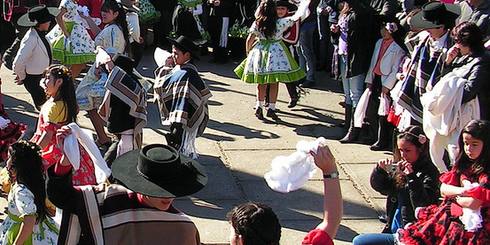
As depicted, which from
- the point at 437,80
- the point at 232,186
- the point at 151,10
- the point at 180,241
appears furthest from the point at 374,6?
the point at 180,241

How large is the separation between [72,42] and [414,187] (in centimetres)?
589

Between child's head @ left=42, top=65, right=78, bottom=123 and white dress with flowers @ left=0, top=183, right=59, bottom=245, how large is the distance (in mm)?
1689

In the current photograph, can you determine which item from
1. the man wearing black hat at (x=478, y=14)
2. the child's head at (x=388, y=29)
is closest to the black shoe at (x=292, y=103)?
the child's head at (x=388, y=29)

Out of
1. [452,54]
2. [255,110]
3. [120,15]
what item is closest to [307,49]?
[255,110]

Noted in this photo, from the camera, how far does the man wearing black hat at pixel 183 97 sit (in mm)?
8828

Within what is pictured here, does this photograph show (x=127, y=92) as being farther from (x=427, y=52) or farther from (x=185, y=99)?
(x=427, y=52)

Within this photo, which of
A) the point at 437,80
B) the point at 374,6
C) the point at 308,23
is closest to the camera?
the point at 437,80

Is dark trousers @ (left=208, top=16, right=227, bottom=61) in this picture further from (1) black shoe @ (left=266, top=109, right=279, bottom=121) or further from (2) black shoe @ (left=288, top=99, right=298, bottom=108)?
(1) black shoe @ (left=266, top=109, right=279, bottom=121)

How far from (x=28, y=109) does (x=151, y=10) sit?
3.50m

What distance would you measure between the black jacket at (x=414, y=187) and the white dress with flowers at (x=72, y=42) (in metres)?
5.52

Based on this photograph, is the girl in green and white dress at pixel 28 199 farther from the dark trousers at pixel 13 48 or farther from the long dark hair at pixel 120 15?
the dark trousers at pixel 13 48

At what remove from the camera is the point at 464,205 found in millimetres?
5758

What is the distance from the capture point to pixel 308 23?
1242cm

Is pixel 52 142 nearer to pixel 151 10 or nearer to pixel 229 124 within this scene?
pixel 229 124
